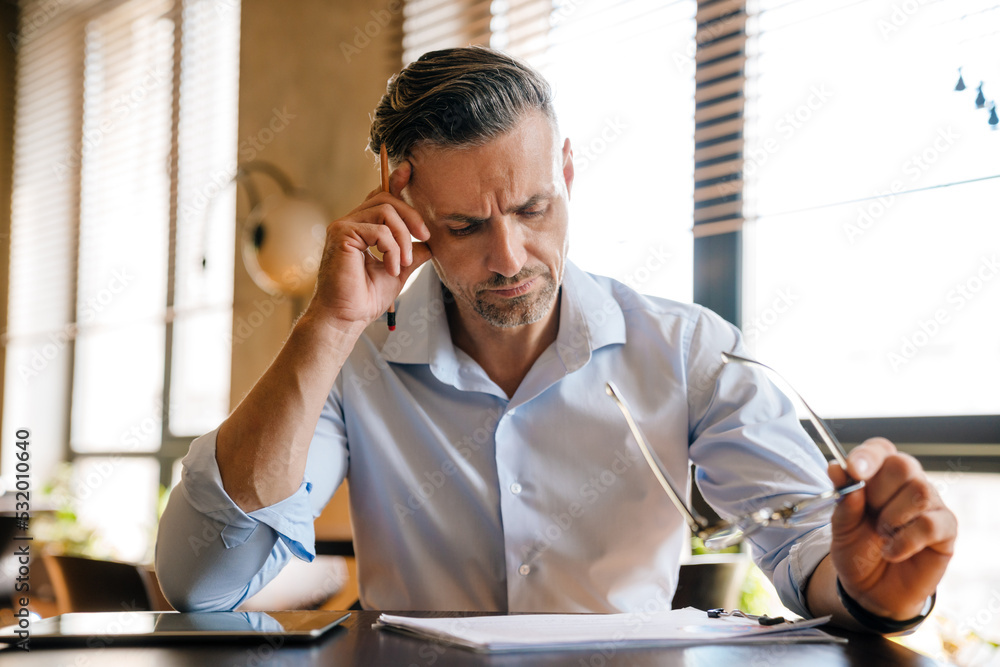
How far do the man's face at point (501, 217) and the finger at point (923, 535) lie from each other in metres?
0.67

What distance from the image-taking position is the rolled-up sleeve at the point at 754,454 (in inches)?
39.1

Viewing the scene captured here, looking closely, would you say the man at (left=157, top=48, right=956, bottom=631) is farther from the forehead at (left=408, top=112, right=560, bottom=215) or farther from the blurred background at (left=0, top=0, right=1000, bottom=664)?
the blurred background at (left=0, top=0, right=1000, bottom=664)

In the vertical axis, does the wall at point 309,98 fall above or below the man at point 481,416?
above

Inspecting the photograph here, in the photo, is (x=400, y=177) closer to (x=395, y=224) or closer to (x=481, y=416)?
(x=395, y=224)

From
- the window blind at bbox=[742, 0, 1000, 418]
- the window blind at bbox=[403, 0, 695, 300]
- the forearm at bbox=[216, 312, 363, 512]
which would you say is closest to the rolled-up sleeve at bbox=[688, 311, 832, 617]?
the forearm at bbox=[216, 312, 363, 512]

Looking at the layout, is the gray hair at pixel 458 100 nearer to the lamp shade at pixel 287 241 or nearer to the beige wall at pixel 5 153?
the lamp shade at pixel 287 241

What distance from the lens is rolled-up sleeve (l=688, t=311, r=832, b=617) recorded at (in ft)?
3.26

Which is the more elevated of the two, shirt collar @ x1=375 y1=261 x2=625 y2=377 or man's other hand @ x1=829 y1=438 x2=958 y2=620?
shirt collar @ x1=375 y1=261 x2=625 y2=377

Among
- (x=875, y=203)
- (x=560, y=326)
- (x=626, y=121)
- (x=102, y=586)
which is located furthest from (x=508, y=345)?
(x=626, y=121)

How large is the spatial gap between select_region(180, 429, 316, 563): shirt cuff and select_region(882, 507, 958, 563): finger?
74cm

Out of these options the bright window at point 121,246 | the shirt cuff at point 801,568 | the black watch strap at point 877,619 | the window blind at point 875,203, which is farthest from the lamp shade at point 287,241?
the black watch strap at point 877,619

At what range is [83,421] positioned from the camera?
501 centimetres

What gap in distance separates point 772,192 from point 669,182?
309mm

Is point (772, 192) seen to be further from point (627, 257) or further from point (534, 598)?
point (534, 598)
